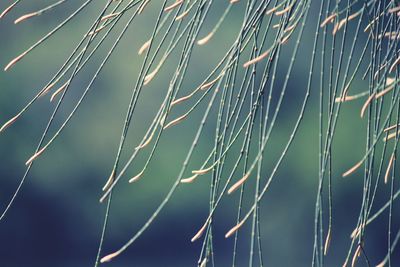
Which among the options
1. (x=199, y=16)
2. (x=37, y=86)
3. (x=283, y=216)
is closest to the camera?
(x=199, y=16)

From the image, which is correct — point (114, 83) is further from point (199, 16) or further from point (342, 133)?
point (199, 16)

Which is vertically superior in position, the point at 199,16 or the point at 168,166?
the point at 199,16

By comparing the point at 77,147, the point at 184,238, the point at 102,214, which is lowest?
the point at 184,238

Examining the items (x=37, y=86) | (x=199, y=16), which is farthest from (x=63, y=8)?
(x=199, y=16)

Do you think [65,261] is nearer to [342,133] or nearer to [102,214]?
[102,214]

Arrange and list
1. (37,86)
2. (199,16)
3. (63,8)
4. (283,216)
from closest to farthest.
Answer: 1. (199,16)
2. (63,8)
3. (37,86)
4. (283,216)

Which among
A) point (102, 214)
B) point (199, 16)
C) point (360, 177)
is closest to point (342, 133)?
point (360, 177)

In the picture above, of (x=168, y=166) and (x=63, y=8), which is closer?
(x=63, y=8)
